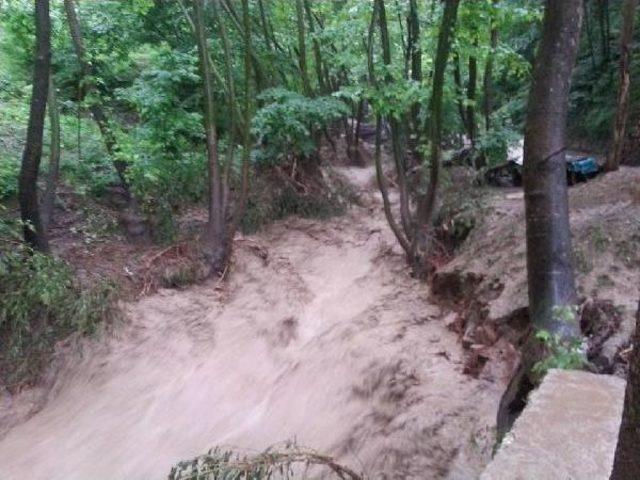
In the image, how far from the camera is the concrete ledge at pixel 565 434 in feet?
7.73

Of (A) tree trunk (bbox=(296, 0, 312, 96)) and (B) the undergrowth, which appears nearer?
(B) the undergrowth

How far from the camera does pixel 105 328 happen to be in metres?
6.71

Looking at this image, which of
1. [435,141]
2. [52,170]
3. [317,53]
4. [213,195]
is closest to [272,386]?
[213,195]

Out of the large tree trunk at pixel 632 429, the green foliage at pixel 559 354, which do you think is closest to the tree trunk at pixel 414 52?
the green foliage at pixel 559 354

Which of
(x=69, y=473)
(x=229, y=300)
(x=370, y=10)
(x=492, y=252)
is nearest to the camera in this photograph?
(x=69, y=473)

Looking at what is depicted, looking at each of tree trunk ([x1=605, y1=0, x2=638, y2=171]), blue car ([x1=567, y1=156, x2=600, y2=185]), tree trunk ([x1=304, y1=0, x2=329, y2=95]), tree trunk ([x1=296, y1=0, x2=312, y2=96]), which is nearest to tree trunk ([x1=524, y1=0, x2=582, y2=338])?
tree trunk ([x1=605, y1=0, x2=638, y2=171])

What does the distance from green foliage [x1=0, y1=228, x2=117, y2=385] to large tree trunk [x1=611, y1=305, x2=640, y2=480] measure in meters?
6.30

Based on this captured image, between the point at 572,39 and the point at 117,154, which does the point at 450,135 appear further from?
the point at 572,39

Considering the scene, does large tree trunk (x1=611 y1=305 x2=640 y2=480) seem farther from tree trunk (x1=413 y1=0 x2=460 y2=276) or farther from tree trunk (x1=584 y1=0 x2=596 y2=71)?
tree trunk (x1=584 y1=0 x2=596 y2=71)

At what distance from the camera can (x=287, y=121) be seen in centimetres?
929

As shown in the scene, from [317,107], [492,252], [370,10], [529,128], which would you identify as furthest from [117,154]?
[529,128]

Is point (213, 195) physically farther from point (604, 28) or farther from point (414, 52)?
point (604, 28)

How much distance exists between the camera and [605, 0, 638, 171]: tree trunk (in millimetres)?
7461

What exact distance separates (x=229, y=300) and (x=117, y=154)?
102 inches
